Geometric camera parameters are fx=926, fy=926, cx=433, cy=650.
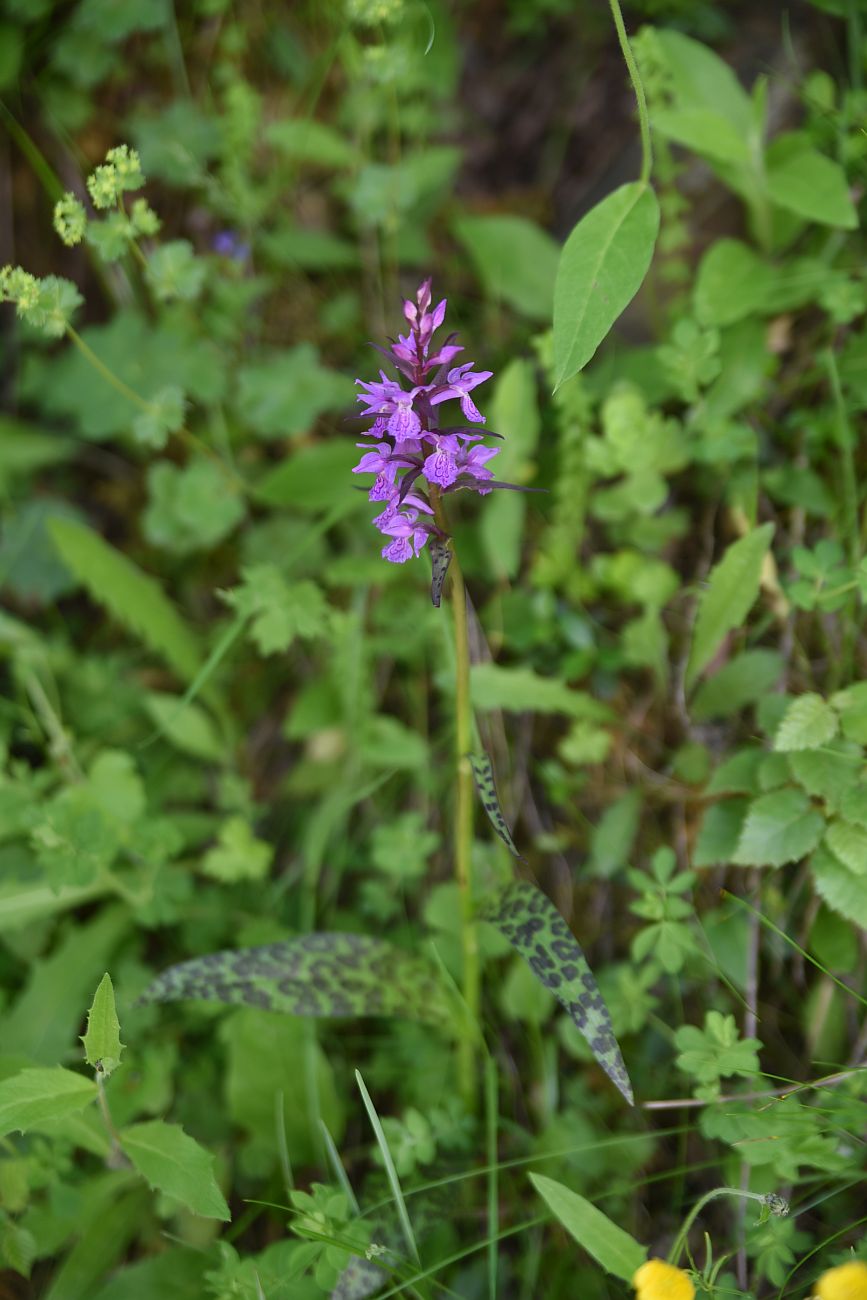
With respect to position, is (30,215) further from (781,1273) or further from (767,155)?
(781,1273)

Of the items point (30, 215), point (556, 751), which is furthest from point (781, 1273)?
point (30, 215)

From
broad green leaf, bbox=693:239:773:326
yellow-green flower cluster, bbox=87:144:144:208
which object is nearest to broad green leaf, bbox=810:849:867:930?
broad green leaf, bbox=693:239:773:326

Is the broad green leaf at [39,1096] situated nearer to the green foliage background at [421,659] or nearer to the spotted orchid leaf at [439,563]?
the green foliage background at [421,659]

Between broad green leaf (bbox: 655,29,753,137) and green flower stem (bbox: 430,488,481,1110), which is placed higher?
broad green leaf (bbox: 655,29,753,137)

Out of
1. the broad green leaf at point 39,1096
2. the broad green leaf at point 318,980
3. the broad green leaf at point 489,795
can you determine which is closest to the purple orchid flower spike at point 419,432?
the broad green leaf at point 489,795

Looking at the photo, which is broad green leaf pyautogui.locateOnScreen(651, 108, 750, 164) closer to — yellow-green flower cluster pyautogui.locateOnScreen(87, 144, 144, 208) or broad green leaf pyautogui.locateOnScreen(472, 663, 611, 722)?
yellow-green flower cluster pyautogui.locateOnScreen(87, 144, 144, 208)
